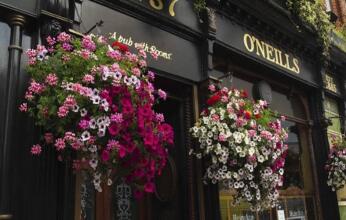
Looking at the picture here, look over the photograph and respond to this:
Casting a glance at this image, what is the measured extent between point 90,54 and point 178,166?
236 cm

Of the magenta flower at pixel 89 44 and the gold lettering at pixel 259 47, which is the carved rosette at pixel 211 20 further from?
the magenta flower at pixel 89 44

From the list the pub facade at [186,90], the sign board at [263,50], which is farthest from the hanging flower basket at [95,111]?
the sign board at [263,50]

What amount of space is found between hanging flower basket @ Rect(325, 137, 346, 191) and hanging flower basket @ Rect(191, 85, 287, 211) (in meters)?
2.70

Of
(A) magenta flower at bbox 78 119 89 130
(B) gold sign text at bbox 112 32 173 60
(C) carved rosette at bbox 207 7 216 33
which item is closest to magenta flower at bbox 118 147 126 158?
(A) magenta flower at bbox 78 119 89 130

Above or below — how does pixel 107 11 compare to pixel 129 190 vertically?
above

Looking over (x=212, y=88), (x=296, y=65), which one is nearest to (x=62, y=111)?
(x=212, y=88)

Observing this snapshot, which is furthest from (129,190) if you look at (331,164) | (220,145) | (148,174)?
(331,164)

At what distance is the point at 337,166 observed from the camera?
7387 mm

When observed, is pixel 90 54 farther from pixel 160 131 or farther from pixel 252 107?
pixel 252 107

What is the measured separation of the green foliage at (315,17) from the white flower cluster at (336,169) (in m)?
2.04

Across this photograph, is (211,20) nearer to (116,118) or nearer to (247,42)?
(247,42)

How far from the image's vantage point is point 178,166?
5258mm

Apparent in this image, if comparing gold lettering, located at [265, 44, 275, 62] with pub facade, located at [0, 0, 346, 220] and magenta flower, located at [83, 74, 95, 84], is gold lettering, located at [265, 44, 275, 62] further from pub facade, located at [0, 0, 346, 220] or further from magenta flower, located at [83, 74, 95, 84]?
magenta flower, located at [83, 74, 95, 84]

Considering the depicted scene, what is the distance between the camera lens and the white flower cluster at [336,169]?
24.0 ft
